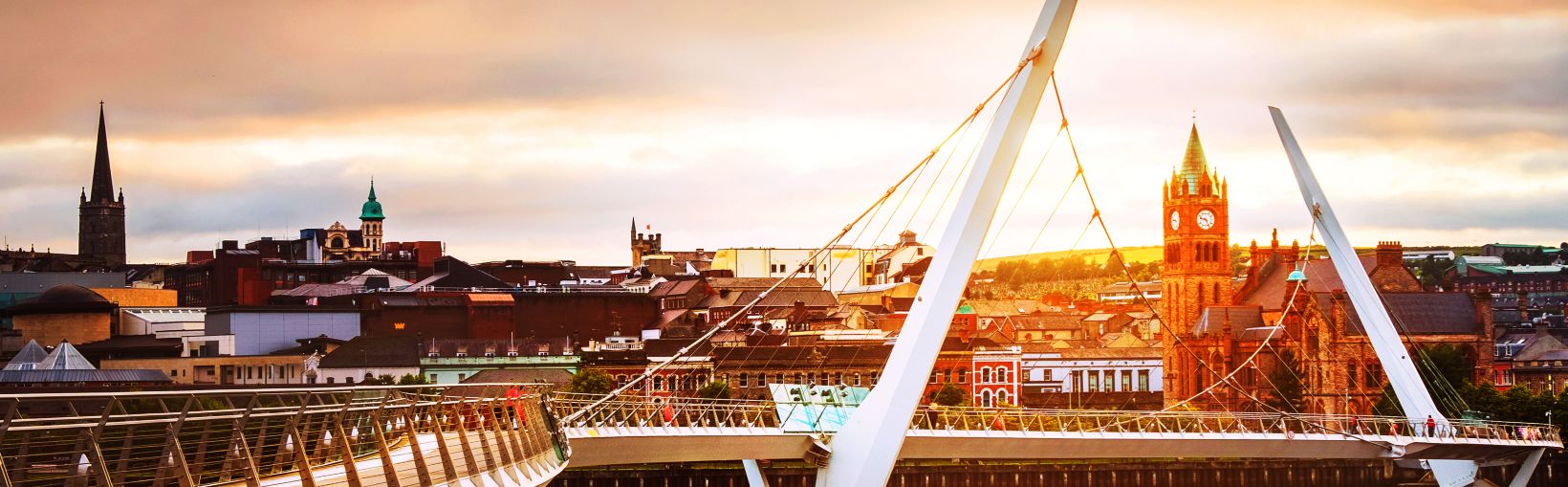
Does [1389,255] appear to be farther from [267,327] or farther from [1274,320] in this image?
[267,327]

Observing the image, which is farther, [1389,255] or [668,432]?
[1389,255]

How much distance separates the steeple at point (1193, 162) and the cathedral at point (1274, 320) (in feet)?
0.16

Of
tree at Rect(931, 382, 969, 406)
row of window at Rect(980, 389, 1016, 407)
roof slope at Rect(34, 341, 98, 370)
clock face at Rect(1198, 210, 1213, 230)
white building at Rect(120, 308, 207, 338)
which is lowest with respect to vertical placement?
row of window at Rect(980, 389, 1016, 407)

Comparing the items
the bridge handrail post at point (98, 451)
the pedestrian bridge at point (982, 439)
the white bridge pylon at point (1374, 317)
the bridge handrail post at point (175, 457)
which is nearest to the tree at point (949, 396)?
the pedestrian bridge at point (982, 439)

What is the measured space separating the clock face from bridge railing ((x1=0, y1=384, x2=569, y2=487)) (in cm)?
8790

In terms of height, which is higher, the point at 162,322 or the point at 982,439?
the point at 162,322

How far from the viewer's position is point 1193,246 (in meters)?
111

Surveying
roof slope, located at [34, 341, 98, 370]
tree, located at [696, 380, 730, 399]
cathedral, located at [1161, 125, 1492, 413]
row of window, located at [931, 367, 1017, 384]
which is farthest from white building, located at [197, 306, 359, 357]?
cathedral, located at [1161, 125, 1492, 413]

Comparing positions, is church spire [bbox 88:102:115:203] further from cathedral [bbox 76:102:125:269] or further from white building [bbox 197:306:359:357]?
white building [bbox 197:306:359:357]

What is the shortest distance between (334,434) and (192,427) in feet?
6.23

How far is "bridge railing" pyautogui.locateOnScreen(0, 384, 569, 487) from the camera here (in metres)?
14.3

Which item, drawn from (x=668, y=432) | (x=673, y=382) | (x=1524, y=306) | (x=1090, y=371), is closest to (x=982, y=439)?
(x=668, y=432)

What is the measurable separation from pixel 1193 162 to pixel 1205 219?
12.4ft

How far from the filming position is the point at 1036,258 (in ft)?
643
